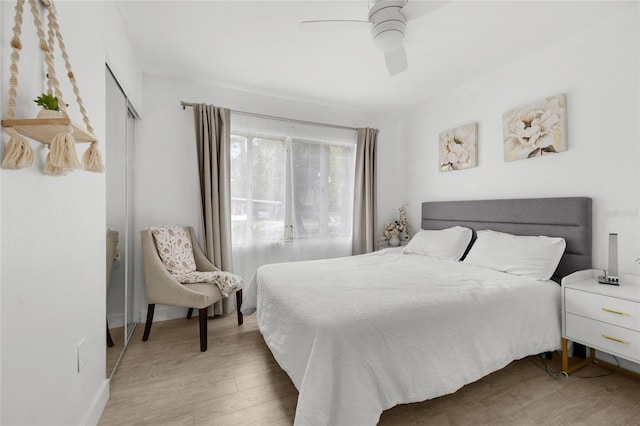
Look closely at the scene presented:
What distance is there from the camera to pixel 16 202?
88 cm

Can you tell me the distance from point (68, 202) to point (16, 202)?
0.36m

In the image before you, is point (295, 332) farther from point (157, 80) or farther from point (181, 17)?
point (157, 80)

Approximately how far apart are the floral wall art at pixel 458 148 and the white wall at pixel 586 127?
0.08 metres

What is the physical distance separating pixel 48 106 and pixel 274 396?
182cm

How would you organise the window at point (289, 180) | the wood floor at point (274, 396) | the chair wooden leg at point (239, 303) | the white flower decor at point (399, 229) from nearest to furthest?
the wood floor at point (274, 396) → the chair wooden leg at point (239, 303) → the window at point (289, 180) → the white flower decor at point (399, 229)

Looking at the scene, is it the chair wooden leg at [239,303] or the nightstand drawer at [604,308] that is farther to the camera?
the chair wooden leg at [239,303]

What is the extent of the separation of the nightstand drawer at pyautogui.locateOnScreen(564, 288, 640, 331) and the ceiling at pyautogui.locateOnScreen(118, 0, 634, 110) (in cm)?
205

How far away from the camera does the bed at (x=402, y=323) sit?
1283 millimetres

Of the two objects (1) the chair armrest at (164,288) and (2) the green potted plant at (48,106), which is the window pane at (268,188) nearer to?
(1) the chair armrest at (164,288)

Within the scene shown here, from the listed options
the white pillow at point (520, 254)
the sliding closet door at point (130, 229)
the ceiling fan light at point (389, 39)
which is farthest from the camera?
the sliding closet door at point (130, 229)

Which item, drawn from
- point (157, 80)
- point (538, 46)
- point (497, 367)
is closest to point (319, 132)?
point (157, 80)

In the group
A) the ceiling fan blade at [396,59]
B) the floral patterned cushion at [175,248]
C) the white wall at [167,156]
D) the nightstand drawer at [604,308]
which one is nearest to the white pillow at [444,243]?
the nightstand drawer at [604,308]

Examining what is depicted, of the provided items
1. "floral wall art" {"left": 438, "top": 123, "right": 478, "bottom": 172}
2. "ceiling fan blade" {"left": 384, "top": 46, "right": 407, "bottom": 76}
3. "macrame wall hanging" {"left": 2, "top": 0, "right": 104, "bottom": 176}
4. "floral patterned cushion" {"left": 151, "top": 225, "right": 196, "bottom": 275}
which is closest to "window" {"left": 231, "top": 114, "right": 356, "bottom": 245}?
"floral patterned cushion" {"left": 151, "top": 225, "right": 196, "bottom": 275}

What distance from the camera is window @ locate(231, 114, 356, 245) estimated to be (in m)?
3.28
